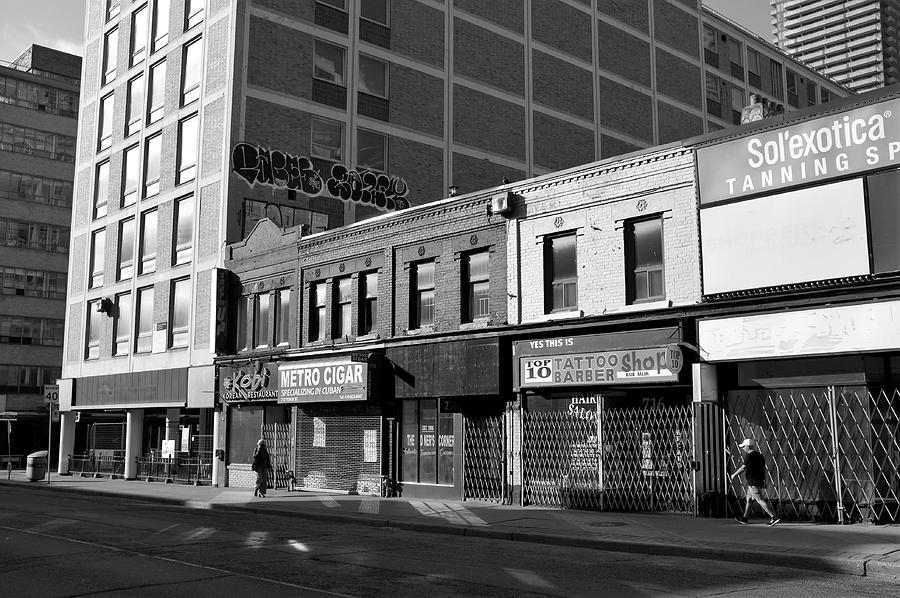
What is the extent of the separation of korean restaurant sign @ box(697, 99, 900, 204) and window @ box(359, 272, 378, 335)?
12.1m

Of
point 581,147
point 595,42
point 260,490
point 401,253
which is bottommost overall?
point 260,490

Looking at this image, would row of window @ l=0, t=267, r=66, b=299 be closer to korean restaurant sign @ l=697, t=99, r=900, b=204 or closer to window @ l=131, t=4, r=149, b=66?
window @ l=131, t=4, r=149, b=66

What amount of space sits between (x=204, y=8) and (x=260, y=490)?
74.6ft

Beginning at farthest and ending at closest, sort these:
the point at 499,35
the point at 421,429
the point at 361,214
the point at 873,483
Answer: the point at 499,35
the point at 361,214
the point at 421,429
the point at 873,483

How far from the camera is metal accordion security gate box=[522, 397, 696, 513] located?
2025 centimetres

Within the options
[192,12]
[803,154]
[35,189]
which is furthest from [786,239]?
[35,189]

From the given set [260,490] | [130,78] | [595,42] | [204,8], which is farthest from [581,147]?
[260,490]

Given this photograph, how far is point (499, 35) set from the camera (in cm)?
4381

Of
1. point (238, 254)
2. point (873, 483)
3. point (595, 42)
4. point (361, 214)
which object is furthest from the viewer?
point (595, 42)

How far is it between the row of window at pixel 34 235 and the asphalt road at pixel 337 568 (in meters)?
51.6

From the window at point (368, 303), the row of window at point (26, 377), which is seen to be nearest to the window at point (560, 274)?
the window at point (368, 303)

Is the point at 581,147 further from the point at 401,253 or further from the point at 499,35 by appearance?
the point at 401,253

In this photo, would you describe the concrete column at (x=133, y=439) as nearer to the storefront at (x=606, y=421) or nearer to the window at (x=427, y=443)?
the window at (x=427, y=443)

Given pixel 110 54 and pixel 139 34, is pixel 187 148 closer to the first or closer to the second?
pixel 139 34
